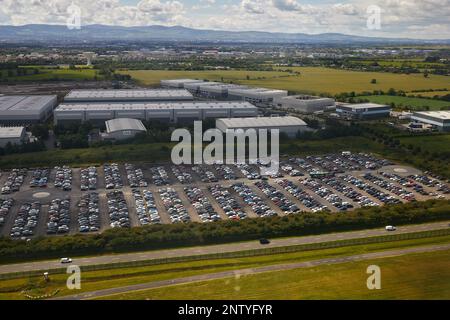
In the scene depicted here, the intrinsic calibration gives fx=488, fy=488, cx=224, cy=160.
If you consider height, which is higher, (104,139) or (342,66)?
(342,66)

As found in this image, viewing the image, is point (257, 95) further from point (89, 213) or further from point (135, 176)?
point (89, 213)

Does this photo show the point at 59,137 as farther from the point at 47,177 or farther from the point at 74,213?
the point at 74,213

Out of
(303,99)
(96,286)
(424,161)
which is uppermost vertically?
(303,99)

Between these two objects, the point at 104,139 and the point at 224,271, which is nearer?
the point at 224,271

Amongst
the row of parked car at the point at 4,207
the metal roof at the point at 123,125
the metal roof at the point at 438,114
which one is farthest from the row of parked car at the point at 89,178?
the metal roof at the point at 438,114

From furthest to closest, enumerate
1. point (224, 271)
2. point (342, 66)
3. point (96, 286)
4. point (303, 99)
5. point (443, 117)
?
point (342, 66) < point (303, 99) < point (443, 117) < point (224, 271) < point (96, 286)

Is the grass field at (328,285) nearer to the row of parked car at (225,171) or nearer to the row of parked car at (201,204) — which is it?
the row of parked car at (201,204)
